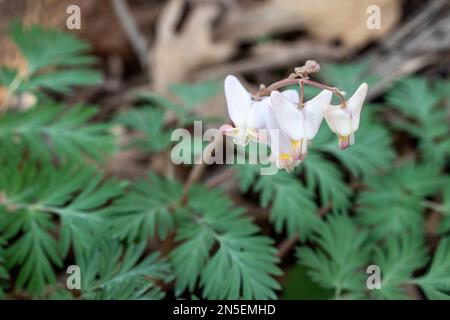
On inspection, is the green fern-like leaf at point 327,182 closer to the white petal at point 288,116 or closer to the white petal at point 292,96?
the white petal at point 292,96

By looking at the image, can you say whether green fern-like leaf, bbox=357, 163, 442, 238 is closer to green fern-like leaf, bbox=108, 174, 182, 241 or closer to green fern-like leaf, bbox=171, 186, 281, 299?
green fern-like leaf, bbox=171, 186, 281, 299

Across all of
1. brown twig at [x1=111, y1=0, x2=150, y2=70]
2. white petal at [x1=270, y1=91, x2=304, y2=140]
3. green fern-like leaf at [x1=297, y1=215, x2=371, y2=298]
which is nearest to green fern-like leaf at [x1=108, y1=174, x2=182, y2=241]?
green fern-like leaf at [x1=297, y1=215, x2=371, y2=298]

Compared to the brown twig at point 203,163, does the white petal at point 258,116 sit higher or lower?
higher

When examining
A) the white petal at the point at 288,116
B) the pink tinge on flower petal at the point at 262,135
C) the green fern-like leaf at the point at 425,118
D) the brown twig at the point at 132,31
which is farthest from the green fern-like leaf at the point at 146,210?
the brown twig at the point at 132,31

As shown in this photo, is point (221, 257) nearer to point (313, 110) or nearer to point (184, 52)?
point (313, 110)

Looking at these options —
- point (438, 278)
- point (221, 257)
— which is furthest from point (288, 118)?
point (438, 278)
